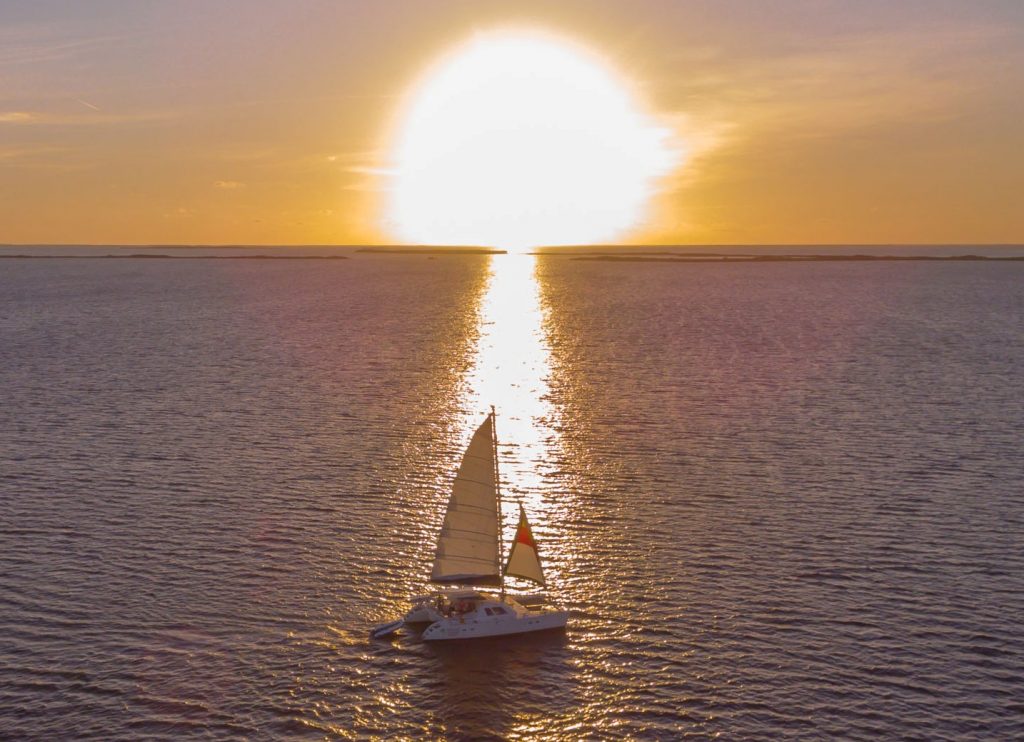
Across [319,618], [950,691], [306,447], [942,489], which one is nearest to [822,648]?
[950,691]

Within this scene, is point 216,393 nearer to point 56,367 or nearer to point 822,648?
point 56,367

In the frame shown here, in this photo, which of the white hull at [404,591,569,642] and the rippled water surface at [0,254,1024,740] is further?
the white hull at [404,591,569,642]

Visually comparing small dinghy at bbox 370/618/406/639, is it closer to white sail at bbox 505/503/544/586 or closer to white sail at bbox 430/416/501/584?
white sail at bbox 430/416/501/584

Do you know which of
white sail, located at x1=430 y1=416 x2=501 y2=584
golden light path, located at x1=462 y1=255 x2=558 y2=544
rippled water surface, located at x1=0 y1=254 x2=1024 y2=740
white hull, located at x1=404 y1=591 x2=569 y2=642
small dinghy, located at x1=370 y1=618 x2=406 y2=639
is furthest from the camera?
golden light path, located at x1=462 y1=255 x2=558 y2=544

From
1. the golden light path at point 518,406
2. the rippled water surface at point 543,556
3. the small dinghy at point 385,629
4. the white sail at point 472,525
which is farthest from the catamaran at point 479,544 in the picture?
the golden light path at point 518,406

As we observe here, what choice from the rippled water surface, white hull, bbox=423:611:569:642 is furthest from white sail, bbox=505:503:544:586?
white hull, bbox=423:611:569:642

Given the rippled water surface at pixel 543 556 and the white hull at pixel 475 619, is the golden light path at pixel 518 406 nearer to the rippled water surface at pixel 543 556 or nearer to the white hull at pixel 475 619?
the rippled water surface at pixel 543 556

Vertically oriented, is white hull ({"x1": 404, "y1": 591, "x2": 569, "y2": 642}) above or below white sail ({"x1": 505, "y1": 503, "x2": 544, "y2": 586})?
below
